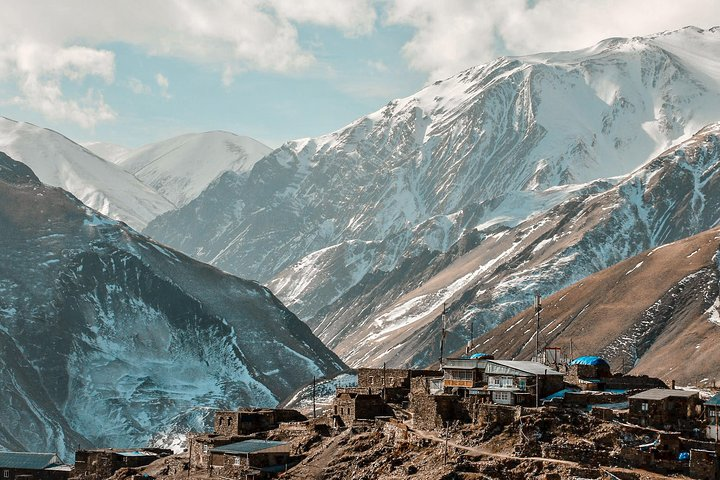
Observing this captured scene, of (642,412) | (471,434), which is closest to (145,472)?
(471,434)

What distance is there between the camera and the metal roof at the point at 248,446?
121250mm

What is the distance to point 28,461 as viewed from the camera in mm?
165875

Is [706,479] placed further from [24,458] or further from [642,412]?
[24,458]

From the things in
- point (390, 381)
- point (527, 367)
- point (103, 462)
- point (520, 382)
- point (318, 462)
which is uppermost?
point (527, 367)

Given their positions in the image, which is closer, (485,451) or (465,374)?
(485,451)

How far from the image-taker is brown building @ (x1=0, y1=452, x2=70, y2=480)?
15975cm

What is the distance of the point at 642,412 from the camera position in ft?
323

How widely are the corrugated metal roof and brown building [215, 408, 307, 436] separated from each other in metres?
34.7

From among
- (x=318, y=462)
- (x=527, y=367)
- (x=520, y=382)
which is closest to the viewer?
(x=520, y=382)

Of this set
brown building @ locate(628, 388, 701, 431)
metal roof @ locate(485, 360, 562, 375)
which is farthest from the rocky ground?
metal roof @ locate(485, 360, 562, 375)

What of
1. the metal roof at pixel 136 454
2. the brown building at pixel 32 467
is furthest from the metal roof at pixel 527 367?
the brown building at pixel 32 467

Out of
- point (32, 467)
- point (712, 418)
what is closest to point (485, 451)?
point (712, 418)

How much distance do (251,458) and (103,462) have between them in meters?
38.2

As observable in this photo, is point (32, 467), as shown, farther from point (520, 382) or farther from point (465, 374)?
point (520, 382)
